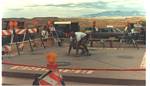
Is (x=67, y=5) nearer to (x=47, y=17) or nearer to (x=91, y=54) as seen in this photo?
(x=47, y=17)

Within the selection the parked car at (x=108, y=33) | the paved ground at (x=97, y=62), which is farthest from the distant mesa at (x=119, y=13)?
the paved ground at (x=97, y=62)

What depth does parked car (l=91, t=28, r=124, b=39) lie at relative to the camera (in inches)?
82.4

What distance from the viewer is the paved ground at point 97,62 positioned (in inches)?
80.0

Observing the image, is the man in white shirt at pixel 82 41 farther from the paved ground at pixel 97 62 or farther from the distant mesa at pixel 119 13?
the distant mesa at pixel 119 13

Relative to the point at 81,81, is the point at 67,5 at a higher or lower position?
higher

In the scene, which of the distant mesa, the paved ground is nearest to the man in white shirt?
the paved ground

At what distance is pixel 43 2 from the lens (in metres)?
2.17

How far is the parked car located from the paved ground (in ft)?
0.26

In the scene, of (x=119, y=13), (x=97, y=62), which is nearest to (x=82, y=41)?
(x=97, y=62)

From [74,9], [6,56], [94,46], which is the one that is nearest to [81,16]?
[74,9]

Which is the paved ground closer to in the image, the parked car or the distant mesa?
the parked car

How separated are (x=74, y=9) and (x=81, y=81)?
1.47 feet

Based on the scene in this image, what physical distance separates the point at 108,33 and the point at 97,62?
19cm
